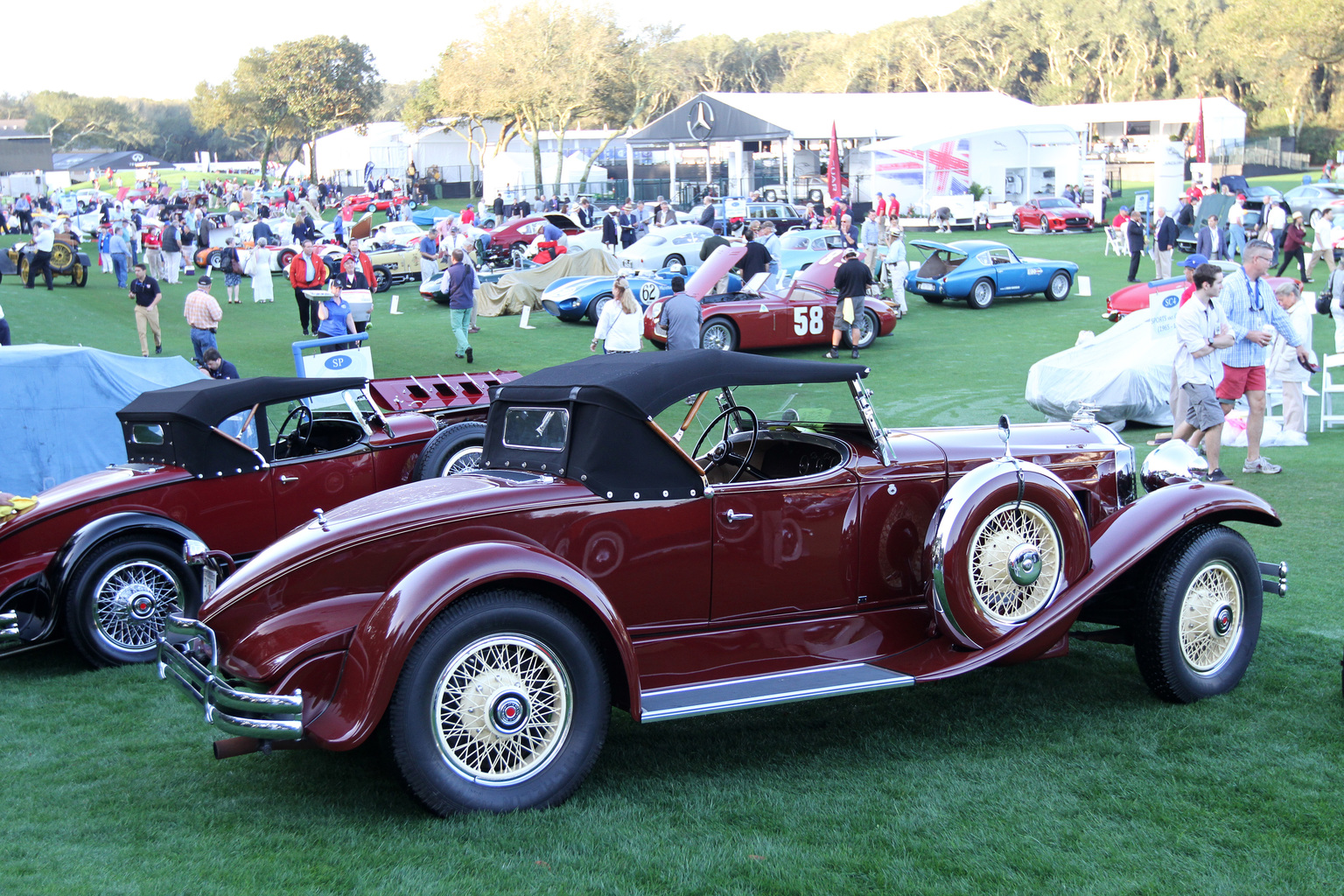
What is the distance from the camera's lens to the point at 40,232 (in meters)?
28.4

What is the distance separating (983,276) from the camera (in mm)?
22484

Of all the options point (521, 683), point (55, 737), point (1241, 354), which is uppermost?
point (1241, 354)

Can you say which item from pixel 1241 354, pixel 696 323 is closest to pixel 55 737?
pixel 1241 354

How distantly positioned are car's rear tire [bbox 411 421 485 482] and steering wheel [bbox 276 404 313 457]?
2.68 ft

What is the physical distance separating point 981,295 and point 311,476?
17.4 metres

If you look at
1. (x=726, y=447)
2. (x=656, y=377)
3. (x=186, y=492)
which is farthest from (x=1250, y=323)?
(x=186, y=492)

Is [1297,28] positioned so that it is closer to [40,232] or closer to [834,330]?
[834,330]

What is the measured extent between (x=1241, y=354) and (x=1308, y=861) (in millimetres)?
6213

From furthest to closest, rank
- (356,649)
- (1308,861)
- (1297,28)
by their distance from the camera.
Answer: (1297,28), (356,649), (1308,861)

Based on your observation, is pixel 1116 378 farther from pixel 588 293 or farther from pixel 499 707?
pixel 588 293

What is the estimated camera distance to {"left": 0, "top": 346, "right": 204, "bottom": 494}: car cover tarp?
413 inches

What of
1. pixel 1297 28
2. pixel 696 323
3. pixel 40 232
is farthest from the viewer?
pixel 1297 28

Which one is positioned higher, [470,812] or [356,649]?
[356,649]

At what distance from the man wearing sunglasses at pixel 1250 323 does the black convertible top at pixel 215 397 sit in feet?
22.8
